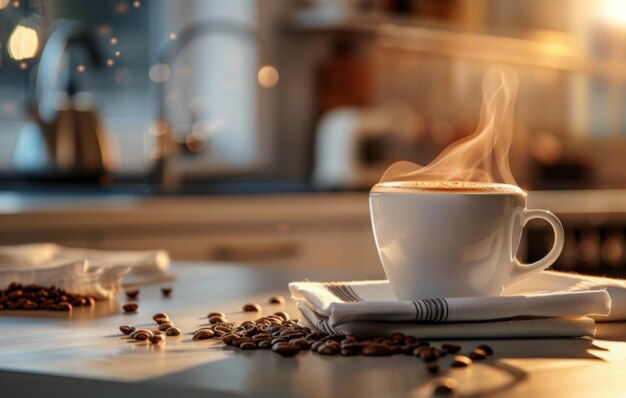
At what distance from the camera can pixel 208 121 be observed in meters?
3.49

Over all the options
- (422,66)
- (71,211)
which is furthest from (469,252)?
(422,66)

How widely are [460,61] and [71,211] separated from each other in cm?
282

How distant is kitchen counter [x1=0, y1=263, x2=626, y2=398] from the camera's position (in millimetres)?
546

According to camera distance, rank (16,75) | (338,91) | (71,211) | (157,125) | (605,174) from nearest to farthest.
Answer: (71,211)
(157,125)
(16,75)
(338,91)
(605,174)

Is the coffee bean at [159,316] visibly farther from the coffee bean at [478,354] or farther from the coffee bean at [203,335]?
the coffee bean at [478,354]

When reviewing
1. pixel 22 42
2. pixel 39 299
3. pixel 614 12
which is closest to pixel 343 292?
pixel 39 299

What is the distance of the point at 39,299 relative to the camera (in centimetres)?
92

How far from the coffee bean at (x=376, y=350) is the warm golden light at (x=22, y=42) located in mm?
2222

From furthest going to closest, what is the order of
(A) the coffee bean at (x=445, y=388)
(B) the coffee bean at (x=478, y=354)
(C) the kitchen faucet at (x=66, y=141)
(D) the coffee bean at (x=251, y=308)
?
(C) the kitchen faucet at (x=66, y=141)
(D) the coffee bean at (x=251, y=308)
(B) the coffee bean at (x=478, y=354)
(A) the coffee bean at (x=445, y=388)

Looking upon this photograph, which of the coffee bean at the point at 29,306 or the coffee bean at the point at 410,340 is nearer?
the coffee bean at the point at 410,340

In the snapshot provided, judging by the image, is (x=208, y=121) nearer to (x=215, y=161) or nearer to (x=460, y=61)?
(x=215, y=161)

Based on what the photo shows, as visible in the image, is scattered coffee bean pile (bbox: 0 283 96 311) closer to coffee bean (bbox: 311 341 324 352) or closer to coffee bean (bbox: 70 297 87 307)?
coffee bean (bbox: 70 297 87 307)

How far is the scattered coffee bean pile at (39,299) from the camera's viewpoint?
2.95 ft

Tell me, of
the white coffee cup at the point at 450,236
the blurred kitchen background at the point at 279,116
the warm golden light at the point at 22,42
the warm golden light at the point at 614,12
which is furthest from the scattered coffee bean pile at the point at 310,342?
the warm golden light at the point at 614,12
